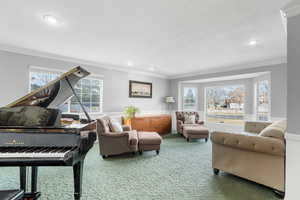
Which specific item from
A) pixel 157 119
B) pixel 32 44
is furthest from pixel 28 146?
pixel 157 119

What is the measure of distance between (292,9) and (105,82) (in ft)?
14.5

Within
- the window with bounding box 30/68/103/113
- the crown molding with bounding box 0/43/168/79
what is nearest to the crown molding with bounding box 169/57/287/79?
the crown molding with bounding box 0/43/168/79

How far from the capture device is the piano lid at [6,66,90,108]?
1.76m

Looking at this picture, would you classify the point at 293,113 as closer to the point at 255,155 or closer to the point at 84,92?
the point at 255,155

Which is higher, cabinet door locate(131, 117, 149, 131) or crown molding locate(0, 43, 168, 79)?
crown molding locate(0, 43, 168, 79)

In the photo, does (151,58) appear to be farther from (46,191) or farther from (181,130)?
(46,191)

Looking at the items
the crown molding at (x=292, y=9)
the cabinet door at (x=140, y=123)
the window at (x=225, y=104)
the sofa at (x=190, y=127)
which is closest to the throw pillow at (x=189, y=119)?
the sofa at (x=190, y=127)

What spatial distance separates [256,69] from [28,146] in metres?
5.30

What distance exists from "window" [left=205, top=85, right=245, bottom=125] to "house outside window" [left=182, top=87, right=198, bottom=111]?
53cm

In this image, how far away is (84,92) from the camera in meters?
4.61

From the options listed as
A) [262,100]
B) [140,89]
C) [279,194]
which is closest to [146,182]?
[279,194]

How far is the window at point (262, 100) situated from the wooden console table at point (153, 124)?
2.96 meters

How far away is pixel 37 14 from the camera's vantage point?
214 cm

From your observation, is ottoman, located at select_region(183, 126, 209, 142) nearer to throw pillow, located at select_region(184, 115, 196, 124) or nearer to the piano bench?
throw pillow, located at select_region(184, 115, 196, 124)
